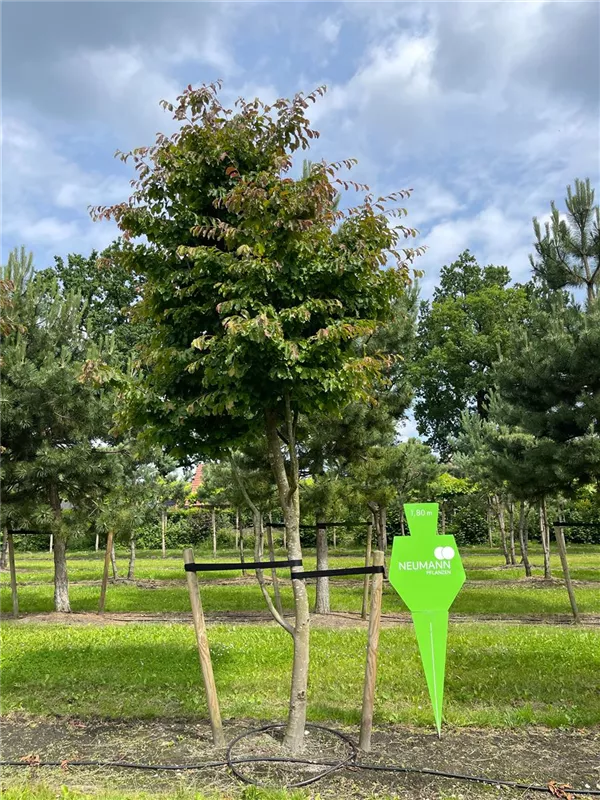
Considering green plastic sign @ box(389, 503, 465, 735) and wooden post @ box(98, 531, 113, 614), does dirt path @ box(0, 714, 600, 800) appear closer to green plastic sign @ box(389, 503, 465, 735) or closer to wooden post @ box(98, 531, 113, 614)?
green plastic sign @ box(389, 503, 465, 735)

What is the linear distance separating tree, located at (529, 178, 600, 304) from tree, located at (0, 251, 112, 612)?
24.1ft

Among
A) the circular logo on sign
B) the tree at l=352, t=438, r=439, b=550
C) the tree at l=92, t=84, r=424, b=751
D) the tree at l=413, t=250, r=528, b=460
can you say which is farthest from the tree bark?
the tree at l=413, t=250, r=528, b=460

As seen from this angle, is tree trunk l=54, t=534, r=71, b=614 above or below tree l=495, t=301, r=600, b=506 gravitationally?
below

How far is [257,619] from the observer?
32.0ft

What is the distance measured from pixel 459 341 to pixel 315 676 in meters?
33.4

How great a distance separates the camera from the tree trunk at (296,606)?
411 cm

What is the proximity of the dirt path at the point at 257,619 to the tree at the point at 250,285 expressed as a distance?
538 cm

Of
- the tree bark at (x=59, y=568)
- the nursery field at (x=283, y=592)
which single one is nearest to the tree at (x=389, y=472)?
the nursery field at (x=283, y=592)

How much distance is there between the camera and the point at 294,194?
4.16 metres

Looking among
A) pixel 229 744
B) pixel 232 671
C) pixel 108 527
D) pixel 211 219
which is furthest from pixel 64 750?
pixel 108 527

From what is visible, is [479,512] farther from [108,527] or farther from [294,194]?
[294,194]

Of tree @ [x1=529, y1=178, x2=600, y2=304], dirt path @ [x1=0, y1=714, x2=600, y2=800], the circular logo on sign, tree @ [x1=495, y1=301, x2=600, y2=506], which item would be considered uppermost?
tree @ [x1=529, y1=178, x2=600, y2=304]

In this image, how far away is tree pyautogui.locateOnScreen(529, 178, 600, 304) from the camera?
9461 mm

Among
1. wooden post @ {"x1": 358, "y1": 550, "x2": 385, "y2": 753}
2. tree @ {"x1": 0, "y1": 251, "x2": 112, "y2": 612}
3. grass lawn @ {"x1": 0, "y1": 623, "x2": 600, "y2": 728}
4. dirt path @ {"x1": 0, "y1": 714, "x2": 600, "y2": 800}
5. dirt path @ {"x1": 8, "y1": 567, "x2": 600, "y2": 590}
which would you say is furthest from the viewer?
dirt path @ {"x1": 8, "y1": 567, "x2": 600, "y2": 590}
